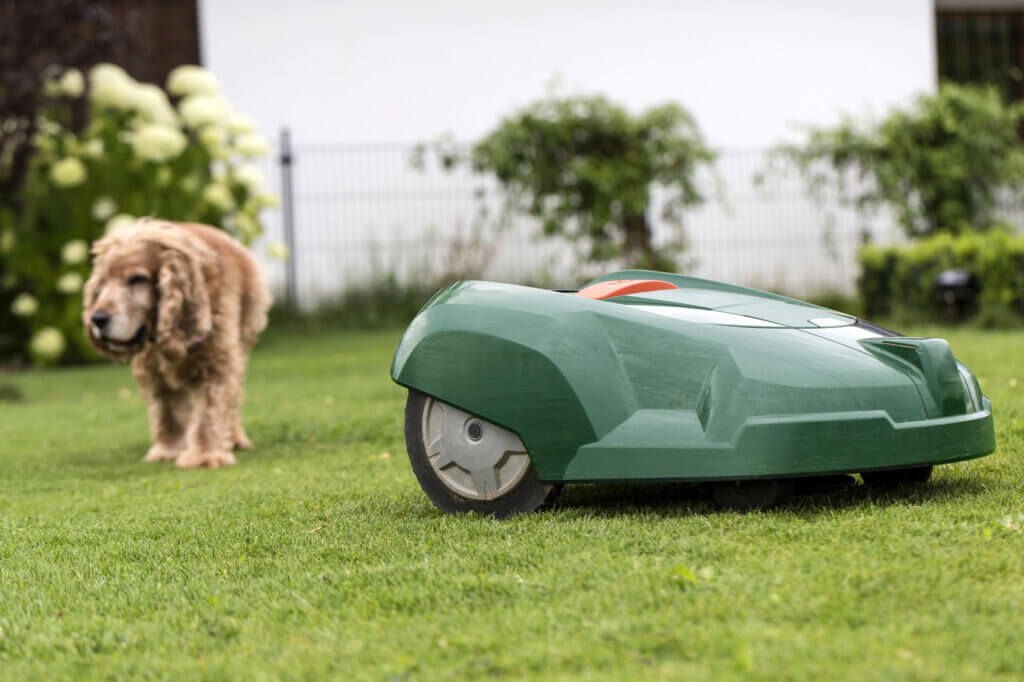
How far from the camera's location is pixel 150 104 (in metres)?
11.6

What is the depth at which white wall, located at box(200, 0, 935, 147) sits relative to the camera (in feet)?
53.8

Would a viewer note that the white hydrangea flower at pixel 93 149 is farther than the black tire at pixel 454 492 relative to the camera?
Yes

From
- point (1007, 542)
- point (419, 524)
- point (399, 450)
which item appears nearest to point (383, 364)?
point (399, 450)

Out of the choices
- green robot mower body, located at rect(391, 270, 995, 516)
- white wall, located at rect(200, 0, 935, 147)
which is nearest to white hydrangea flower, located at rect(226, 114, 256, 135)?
white wall, located at rect(200, 0, 935, 147)

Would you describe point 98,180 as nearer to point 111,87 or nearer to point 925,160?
point 111,87

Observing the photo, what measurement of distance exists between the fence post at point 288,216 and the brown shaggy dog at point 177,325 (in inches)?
350

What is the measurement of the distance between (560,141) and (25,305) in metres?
6.61

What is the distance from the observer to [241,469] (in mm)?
5230

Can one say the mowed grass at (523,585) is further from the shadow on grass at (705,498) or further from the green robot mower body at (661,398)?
the green robot mower body at (661,398)

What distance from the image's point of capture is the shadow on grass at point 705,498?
333 cm

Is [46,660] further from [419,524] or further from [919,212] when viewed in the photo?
[919,212]

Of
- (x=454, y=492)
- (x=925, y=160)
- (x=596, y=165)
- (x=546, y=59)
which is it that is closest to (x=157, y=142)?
(x=596, y=165)

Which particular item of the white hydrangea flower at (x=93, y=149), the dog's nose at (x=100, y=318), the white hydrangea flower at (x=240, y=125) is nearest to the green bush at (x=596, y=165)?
the white hydrangea flower at (x=240, y=125)

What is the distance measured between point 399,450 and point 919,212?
11.7 meters
